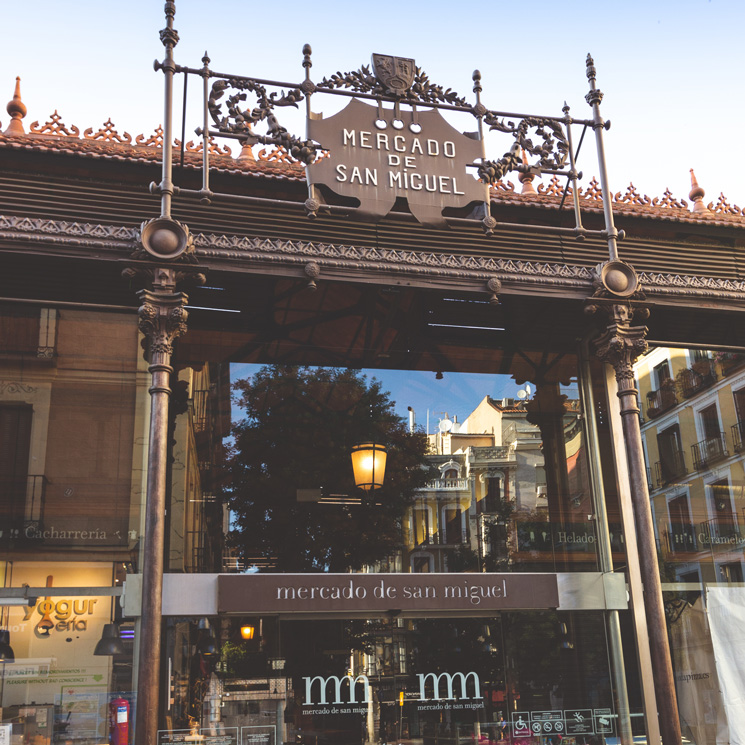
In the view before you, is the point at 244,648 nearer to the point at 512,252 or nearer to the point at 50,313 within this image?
the point at 50,313

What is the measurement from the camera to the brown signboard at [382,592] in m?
10.5

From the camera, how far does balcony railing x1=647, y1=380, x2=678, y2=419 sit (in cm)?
1313

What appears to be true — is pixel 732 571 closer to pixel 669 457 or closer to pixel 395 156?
pixel 669 457

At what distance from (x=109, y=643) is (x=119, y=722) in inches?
32.3

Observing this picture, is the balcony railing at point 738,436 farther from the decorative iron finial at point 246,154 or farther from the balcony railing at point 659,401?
the decorative iron finial at point 246,154

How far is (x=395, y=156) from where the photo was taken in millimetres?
11188

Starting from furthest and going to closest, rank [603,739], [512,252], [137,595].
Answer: [512,252] < [603,739] < [137,595]

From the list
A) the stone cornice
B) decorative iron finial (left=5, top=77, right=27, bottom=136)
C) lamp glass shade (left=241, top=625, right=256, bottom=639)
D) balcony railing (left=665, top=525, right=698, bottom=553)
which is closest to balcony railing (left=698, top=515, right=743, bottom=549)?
balcony railing (left=665, top=525, right=698, bottom=553)

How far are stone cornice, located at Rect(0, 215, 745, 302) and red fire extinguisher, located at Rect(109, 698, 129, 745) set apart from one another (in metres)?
4.77

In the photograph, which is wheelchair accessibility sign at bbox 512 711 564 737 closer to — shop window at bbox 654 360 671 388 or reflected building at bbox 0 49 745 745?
reflected building at bbox 0 49 745 745

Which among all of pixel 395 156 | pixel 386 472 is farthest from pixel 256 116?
pixel 386 472

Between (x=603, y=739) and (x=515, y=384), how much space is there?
4666 mm

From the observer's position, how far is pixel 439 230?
11.4 m

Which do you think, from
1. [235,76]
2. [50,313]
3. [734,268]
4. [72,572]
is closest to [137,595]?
[72,572]
